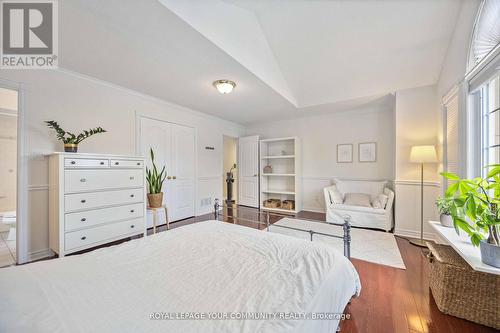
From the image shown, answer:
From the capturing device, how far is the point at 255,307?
0.78m

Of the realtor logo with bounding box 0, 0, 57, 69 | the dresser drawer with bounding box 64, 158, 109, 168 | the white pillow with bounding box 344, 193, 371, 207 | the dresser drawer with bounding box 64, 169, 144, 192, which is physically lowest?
the white pillow with bounding box 344, 193, 371, 207

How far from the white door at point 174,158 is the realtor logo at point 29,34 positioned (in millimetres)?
1403

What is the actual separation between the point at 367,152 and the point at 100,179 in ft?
16.5

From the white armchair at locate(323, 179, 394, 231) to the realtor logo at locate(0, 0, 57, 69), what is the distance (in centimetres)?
462

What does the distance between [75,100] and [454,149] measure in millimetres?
5037

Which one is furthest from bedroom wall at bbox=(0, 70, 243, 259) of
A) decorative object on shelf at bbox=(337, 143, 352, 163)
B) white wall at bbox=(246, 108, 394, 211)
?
decorative object on shelf at bbox=(337, 143, 352, 163)

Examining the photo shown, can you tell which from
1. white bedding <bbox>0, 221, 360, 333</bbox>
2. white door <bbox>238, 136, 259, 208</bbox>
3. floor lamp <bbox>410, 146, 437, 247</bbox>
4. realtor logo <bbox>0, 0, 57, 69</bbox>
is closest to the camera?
white bedding <bbox>0, 221, 360, 333</bbox>

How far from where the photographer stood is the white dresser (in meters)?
2.24

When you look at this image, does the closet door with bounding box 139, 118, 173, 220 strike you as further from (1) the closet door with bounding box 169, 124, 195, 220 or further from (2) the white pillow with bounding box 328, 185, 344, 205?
(2) the white pillow with bounding box 328, 185, 344, 205

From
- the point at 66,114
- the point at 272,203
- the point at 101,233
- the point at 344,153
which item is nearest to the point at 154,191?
the point at 101,233

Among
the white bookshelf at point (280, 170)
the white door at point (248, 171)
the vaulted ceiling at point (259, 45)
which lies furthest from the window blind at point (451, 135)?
the white door at point (248, 171)

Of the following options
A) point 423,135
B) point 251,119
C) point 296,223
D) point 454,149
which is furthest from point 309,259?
point 251,119

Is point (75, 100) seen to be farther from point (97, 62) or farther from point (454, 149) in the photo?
point (454, 149)

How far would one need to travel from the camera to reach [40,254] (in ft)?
8.13
